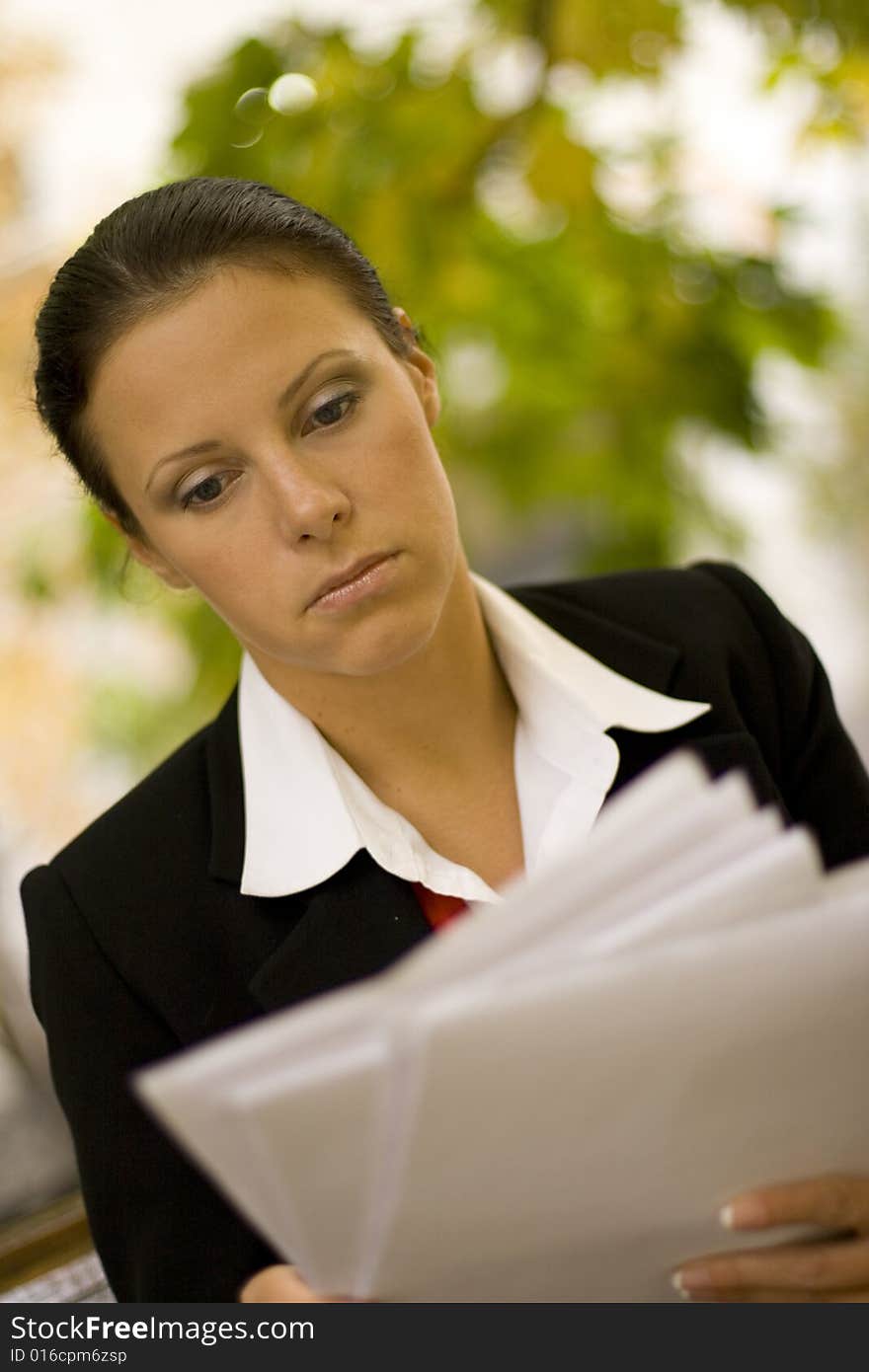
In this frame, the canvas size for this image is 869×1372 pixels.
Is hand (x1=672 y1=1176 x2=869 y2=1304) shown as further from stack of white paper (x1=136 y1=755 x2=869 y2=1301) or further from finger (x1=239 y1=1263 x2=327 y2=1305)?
Result: finger (x1=239 y1=1263 x2=327 y2=1305)

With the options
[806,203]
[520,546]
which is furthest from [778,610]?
[520,546]

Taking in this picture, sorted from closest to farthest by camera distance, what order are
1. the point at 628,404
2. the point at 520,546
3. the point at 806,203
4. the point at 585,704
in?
the point at 585,704 → the point at 628,404 → the point at 806,203 → the point at 520,546

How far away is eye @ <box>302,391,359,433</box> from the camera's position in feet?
3.22

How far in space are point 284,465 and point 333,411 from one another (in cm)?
7

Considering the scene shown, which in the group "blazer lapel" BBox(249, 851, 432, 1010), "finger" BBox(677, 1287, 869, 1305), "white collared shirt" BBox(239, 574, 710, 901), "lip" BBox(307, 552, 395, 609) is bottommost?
"finger" BBox(677, 1287, 869, 1305)

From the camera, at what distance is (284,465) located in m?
0.95

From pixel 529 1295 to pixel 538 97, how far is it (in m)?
1.41

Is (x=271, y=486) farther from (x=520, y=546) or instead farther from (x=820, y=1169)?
(x=520, y=546)

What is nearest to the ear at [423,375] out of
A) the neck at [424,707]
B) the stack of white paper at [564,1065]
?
the neck at [424,707]

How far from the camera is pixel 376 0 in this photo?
64.6 inches

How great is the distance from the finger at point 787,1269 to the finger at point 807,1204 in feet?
0.08

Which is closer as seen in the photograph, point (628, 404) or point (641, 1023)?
point (641, 1023)

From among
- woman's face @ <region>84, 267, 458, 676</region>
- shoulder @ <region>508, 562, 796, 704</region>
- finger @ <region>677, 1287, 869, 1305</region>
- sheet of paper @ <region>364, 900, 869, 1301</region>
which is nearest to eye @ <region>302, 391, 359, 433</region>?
woman's face @ <region>84, 267, 458, 676</region>

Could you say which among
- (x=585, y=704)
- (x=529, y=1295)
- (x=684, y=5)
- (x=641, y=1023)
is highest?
(x=684, y=5)
